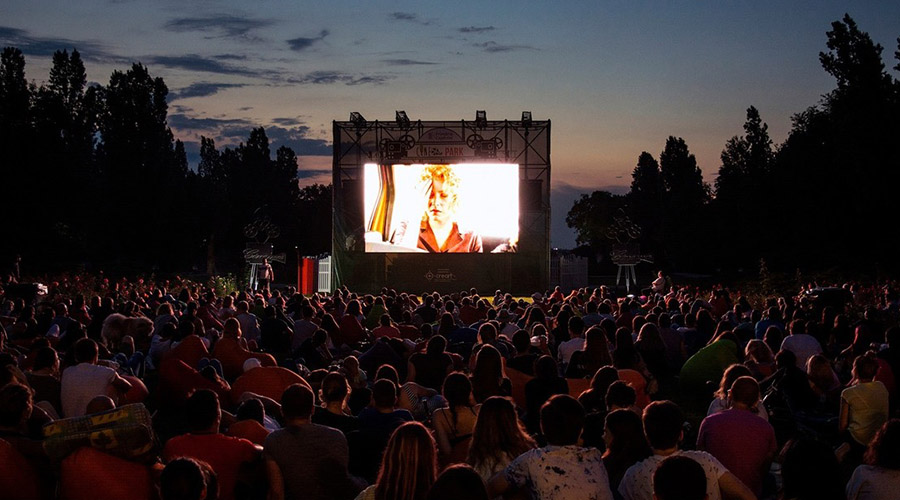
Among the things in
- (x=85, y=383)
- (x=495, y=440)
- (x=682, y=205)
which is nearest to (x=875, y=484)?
(x=495, y=440)

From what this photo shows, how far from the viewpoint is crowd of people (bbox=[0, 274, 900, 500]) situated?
4.41 metres

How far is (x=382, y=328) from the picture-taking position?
1301 cm

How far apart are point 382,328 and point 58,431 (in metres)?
8.33

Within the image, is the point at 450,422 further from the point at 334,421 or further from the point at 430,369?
the point at 430,369

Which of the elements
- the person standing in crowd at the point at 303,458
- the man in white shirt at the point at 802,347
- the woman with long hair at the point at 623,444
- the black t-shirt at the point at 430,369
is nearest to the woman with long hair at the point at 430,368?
the black t-shirt at the point at 430,369

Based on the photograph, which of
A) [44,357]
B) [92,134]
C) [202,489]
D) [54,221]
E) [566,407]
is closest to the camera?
Answer: [202,489]

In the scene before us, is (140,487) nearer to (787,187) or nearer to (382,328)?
(382,328)

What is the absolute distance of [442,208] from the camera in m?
31.6

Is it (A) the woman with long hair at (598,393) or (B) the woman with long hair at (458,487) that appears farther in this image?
(A) the woman with long hair at (598,393)

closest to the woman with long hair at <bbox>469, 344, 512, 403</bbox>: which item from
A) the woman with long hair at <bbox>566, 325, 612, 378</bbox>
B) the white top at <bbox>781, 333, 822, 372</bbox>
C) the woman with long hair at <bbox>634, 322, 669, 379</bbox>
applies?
the woman with long hair at <bbox>566, 325, 612, 378</bbox>

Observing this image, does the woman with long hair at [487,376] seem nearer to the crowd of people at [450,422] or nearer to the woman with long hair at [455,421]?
the crowd of people at [450,422]

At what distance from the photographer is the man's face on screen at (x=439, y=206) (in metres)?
31.5

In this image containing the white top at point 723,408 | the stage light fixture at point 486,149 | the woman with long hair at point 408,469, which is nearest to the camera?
the woman with long hair at point 408,469

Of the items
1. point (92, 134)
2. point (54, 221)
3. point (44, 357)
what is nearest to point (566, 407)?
point (44, 357)
